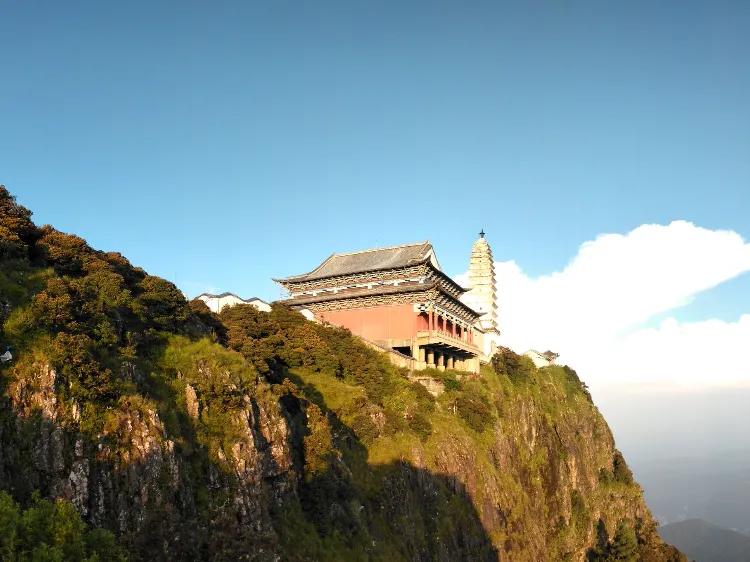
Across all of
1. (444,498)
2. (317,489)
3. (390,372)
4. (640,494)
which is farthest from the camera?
(640,494)

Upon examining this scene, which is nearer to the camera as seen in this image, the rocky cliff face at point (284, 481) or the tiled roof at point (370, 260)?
the rocky cliff face at point (284, 481)

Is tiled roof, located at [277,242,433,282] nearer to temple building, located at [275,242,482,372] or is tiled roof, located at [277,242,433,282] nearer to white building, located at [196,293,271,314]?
temple building, located at [275,242,482,372]

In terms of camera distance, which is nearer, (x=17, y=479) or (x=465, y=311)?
(x=17, y=479)

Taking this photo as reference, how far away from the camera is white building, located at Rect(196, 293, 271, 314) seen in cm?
4288

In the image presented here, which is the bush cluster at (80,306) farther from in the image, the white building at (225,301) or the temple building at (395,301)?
the temple building at (395,301)

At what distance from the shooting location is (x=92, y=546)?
1245 cm

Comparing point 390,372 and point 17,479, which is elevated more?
point 390,372

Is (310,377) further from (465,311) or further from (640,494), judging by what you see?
(640,494)

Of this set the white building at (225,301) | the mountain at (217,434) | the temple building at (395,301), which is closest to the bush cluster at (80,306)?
the mountain at (217,434)

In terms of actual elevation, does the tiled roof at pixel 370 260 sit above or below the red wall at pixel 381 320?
above

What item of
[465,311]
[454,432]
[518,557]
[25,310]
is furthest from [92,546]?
[465,311]

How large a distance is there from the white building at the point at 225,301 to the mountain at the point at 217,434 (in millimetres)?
1379

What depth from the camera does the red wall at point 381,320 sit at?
50.3m

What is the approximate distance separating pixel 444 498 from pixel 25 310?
2674cm
